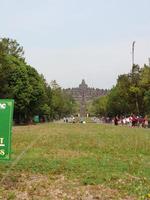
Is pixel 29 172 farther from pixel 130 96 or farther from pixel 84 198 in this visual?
pixel 130 96

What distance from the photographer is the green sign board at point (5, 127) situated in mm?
12414

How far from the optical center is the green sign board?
12.4m

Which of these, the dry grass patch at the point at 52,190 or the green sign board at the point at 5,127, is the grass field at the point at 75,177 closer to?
the dry grass patch at the point at 52,190

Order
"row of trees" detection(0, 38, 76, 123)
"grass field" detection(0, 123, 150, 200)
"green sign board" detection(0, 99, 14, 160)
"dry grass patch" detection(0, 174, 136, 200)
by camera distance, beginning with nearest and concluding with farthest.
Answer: "dry grass patch" detection(0, 174, 136, 200) < "grass field" detection(0, 123, 150, 200) < "green sign board" detection(0, 99, 14, 160) < "row of trees" detection(0, 38, 76, 123)

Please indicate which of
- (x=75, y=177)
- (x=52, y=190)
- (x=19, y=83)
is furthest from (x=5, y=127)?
(x=19, y=83)

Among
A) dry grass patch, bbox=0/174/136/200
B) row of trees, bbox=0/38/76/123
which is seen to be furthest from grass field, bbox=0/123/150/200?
row of trees, bbox=0/38/76/123

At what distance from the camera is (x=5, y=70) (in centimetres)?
8569

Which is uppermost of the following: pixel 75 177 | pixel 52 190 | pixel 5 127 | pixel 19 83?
pixel 19 83

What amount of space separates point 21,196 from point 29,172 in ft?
10.7

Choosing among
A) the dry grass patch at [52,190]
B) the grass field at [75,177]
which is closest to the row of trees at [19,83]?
the grass field at [75,177]

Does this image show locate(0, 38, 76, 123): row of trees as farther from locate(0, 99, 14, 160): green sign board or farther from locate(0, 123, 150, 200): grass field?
locate(0, 99, 14, 160): green sign board

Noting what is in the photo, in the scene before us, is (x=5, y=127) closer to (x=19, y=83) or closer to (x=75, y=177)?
(x=75, y=177)

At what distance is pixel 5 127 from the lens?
12.6 m

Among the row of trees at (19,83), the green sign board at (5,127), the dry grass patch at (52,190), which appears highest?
the row of trees at (19,83)
